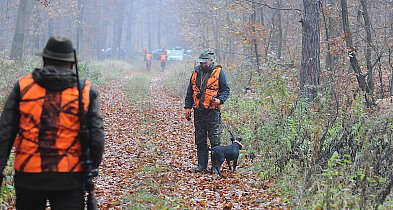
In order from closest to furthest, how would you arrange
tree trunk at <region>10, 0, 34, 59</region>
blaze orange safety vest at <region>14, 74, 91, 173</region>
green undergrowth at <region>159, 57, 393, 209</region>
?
blaze orange safety vest at <region>14, 74, 91, 173</region>, green undergrowth at <region>159, 57, 393, 209</region>, tree trunk at <region>10, 0, 34, 59</region>

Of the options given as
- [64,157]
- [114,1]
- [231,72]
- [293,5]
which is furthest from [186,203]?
[114,1]

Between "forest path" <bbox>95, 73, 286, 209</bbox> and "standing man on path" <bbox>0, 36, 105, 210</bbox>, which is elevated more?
"standing man on path" <bbox>0, 36, 105, 210</bbox>

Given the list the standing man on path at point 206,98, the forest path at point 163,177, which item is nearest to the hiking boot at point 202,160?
the standing man on path at point 206,98

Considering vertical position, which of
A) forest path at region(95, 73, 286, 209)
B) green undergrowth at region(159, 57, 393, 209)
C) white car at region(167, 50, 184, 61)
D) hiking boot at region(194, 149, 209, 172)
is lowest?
forest path at region(95, 73, 286, 209)

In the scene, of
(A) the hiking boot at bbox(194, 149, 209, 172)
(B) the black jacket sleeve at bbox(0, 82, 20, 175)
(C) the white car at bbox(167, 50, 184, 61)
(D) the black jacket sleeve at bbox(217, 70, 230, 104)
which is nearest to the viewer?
(B) the black jacket sleeve at bbox(0, 82, 20, 175)

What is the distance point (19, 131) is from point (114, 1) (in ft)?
190

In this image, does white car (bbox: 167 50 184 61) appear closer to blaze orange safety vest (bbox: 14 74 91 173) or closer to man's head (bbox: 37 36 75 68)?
man's head (bbox: 37 36 75 68)

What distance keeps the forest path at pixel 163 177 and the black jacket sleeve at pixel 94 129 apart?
2.92 m

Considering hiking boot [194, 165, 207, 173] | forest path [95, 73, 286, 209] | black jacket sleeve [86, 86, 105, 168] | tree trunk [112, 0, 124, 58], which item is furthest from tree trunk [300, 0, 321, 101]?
tree trunk [112, 0, 124, 58]

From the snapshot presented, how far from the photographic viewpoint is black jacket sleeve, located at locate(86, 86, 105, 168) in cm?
420

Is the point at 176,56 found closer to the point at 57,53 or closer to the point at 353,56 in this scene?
the point at 353,56

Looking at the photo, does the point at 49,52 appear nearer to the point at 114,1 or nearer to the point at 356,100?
the point at 356,100

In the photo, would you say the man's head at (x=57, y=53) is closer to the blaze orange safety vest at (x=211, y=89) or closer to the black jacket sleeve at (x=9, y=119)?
the black jacket sleeve at (x=9, y=119)

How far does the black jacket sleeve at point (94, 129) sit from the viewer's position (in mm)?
4199
